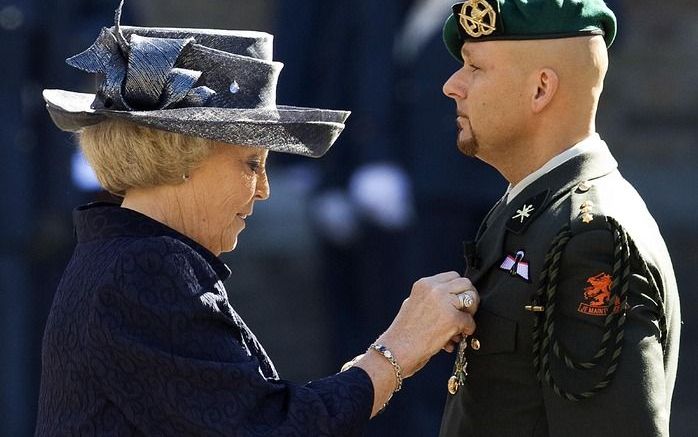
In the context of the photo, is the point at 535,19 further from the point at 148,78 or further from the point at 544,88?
the point at 148,78

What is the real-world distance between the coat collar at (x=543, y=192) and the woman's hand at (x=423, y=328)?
0.29ft

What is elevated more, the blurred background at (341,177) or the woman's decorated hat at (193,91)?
the woman's decorated hat at (193,91)

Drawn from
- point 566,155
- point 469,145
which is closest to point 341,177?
point 469,145

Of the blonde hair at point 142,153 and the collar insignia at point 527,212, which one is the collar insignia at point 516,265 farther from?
the blonde hair at point 142,153

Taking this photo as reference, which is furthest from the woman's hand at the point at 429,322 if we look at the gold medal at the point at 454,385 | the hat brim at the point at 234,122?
the hat brim at the point at 234,122

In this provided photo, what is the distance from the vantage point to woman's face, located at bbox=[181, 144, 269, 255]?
310cm

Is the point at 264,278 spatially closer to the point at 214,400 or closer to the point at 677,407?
the point at 677,407

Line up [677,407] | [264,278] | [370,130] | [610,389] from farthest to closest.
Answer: [264,278], [677,407], [370,130], [610,389]

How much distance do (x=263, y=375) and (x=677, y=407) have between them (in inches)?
223

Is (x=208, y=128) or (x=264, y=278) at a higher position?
(x=208, y=128)

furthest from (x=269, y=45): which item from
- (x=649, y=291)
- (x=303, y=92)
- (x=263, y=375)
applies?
(x=303, y=92)

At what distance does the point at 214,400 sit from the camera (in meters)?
2.90

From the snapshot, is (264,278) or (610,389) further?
(264,278)

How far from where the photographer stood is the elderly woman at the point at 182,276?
9.52 ft
